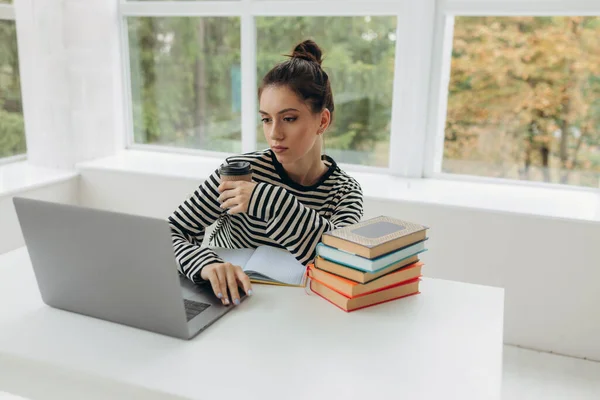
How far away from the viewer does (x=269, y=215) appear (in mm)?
1319

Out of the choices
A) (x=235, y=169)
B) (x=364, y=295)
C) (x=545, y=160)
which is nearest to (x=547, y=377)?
(x=545, y=160)

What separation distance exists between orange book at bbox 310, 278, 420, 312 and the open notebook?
85 millimetres

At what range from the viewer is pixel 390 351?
38.5 inches

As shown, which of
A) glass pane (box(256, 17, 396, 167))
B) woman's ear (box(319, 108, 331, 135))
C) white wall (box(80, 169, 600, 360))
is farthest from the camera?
glass pane (box(256, 17, 396, 167))

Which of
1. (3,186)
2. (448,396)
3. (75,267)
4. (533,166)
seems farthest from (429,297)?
(3,186)

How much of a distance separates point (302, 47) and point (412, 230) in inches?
25.5

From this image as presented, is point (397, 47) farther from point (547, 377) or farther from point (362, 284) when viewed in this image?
point (362, 284)

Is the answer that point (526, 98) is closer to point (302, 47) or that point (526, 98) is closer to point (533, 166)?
point (533, 166)

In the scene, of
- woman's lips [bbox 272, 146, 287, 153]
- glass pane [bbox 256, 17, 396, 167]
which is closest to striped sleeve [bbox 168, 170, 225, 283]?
woman's lips [bbox 272, 146, 287, 153]

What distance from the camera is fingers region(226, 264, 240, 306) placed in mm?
1147

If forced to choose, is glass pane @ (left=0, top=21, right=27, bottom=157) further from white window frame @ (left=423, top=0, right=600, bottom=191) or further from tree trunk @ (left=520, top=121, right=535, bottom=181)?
tree trunk @ (left=520, top=121, right=535, bottom=181)

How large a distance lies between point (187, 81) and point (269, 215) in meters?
1.88

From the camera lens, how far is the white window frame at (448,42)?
2.25m

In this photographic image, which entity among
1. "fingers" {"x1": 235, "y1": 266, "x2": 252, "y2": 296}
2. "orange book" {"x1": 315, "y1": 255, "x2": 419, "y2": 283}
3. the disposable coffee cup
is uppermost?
the disposable coffee cup
